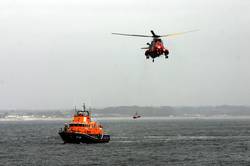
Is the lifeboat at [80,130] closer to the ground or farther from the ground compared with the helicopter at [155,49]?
closer to the ground

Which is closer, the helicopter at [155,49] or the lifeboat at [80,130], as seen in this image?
the helicopter at [155,49]

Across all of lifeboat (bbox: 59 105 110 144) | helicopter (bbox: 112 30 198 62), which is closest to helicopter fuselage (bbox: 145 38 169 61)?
helicopter (bbox: 112 30 198 62)

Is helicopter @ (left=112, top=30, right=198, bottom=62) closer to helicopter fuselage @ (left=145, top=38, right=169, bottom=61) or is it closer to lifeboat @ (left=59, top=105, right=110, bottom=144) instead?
helicopter fuselage @ (left=145, top=38, right=169, bottom=61)

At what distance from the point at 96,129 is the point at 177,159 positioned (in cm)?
3334

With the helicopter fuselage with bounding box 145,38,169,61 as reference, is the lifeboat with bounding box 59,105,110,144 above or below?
below

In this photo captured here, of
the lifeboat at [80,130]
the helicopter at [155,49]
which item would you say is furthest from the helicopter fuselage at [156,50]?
the lifeboat at [80,130]

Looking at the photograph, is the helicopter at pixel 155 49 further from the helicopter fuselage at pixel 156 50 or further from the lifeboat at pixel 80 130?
the lifeboat at pixel 80 130

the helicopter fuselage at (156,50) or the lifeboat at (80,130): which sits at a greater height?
the helicopter fuselage at (156,50)

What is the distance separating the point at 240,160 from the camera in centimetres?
8706

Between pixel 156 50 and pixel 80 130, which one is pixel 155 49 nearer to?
pixel 156 50

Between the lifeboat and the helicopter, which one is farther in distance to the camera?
the lifeboat

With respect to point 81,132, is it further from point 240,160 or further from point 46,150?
point 240,160

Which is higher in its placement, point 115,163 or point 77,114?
point 77,114

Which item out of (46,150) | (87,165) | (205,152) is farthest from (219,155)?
(46,150)
